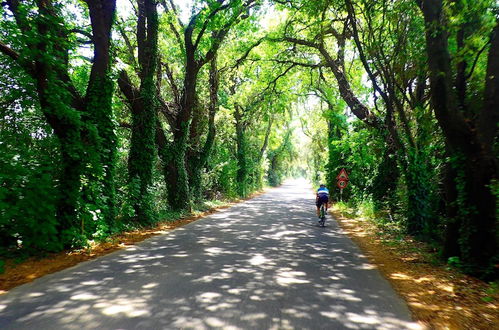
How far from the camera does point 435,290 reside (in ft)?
18.7

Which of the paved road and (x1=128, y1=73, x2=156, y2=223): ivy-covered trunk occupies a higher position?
(x1=128, y1=73, x2=156, y2=223): ivy-covered trunk

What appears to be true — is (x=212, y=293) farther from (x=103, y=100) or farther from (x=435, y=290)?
(x=103, y=100)

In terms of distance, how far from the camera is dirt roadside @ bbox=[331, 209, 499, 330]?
14.6ft

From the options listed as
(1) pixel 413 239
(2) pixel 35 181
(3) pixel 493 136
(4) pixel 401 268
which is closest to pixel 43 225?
(2) pixel 35 181

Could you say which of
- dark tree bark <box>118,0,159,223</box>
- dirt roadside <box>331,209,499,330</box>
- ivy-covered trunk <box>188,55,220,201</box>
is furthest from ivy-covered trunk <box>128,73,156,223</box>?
dirt roadside <box>331,209,499,330</box>

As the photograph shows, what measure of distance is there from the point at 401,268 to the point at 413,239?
379cm

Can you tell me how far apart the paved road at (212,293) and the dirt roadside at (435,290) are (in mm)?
312

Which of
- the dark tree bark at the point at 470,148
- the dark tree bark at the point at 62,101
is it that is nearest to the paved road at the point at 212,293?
the dark tree bark at the point at 62,101

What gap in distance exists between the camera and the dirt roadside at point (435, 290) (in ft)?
14.6

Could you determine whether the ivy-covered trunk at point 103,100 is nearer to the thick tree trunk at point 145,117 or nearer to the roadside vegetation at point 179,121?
the roadside vegetation at point 179,121

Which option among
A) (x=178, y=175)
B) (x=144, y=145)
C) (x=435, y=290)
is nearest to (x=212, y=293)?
(x=435, y=290)

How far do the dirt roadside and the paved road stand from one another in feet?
1.03

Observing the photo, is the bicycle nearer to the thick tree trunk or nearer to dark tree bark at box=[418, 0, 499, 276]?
dark tree bark at box=[418, 0, 499, 276]

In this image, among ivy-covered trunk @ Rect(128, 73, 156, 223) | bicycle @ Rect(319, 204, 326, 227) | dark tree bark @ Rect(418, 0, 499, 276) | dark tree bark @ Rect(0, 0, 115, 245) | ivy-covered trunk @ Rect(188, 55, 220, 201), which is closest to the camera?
dark tree bark @ Rect(418, 0, 499, 276)
